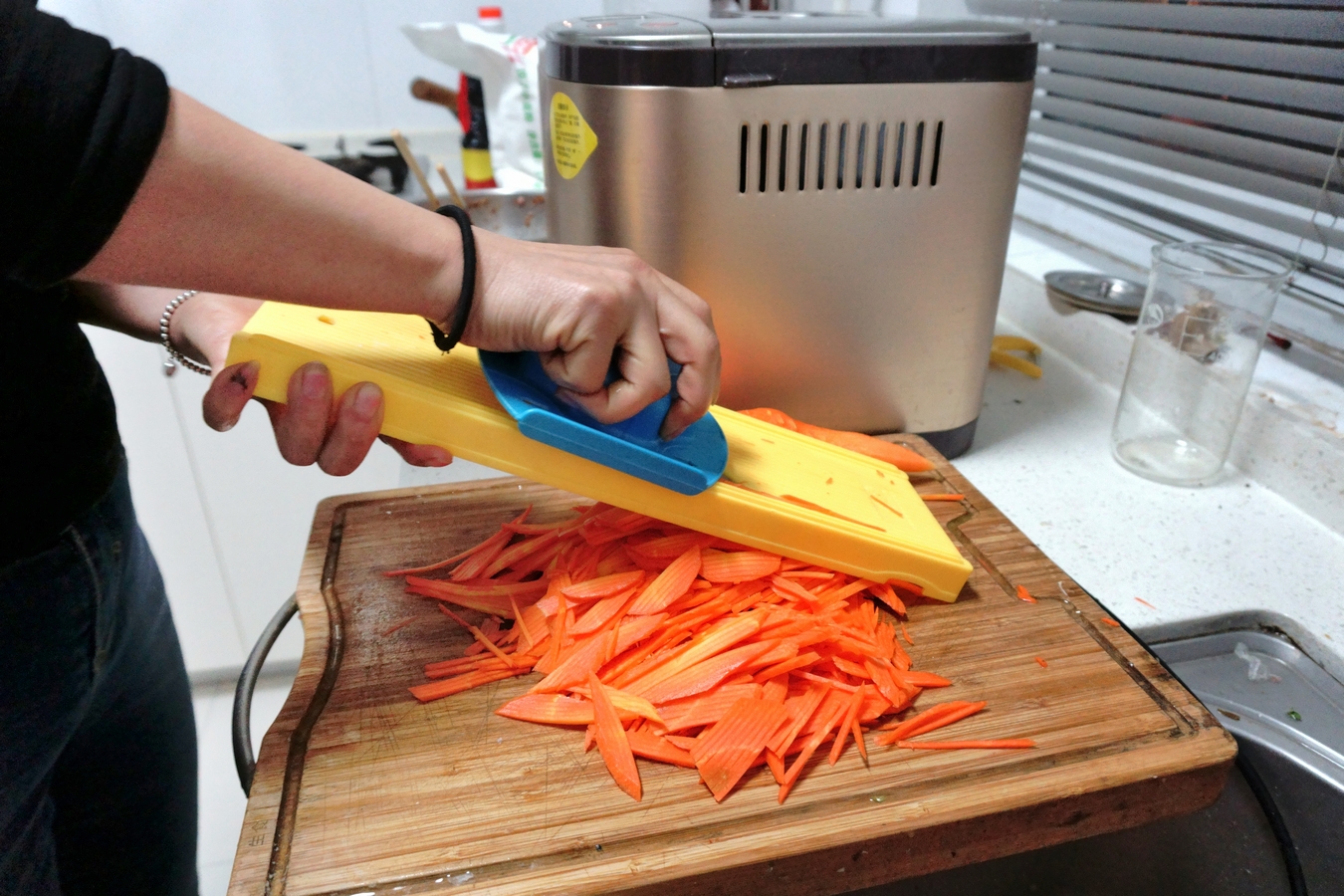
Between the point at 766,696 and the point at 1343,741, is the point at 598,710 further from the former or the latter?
the point at 1343,741

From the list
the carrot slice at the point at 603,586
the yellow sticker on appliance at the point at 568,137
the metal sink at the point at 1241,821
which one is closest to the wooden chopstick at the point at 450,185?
the yellow sticker on appliance at the point at 568,137

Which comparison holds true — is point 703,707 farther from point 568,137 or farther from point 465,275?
point 568,137

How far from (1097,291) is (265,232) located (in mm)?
1244

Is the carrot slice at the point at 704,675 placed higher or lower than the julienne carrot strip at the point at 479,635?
higher

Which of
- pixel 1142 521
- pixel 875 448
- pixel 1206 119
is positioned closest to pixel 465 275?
pixel 875 448

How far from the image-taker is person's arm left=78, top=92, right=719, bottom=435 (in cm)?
46

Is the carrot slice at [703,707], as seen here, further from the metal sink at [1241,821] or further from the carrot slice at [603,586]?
the metal sink at [1241,821]

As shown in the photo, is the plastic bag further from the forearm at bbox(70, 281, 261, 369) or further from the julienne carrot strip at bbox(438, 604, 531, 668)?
the julienne carrot strip at bbox(438, 604, 531, 668)

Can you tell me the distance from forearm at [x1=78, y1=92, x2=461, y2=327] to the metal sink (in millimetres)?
690

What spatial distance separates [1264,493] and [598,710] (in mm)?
852

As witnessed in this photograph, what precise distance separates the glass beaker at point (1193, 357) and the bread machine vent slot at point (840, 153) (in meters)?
0.35

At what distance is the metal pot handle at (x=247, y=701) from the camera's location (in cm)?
70

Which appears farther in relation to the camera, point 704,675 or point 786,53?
point 786,53

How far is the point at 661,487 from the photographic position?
0.73 meters
